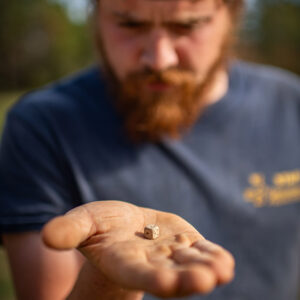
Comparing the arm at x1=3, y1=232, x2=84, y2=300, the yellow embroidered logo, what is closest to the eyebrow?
the yellow embroidered logo

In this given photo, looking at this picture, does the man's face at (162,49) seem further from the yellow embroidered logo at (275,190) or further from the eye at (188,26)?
the yellow embroidered logo at (275,190)

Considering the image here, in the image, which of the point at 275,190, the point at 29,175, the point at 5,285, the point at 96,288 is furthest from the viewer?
the point at 5,285

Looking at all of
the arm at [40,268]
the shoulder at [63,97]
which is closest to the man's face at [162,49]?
the shoulder at [63,97]

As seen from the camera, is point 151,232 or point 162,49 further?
point 162,49

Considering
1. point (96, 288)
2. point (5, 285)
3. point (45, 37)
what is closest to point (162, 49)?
point (96, 288)

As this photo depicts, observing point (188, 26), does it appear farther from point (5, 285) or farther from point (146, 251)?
point (5, 285)

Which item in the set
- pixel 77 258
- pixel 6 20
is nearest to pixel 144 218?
pixel 77 258
